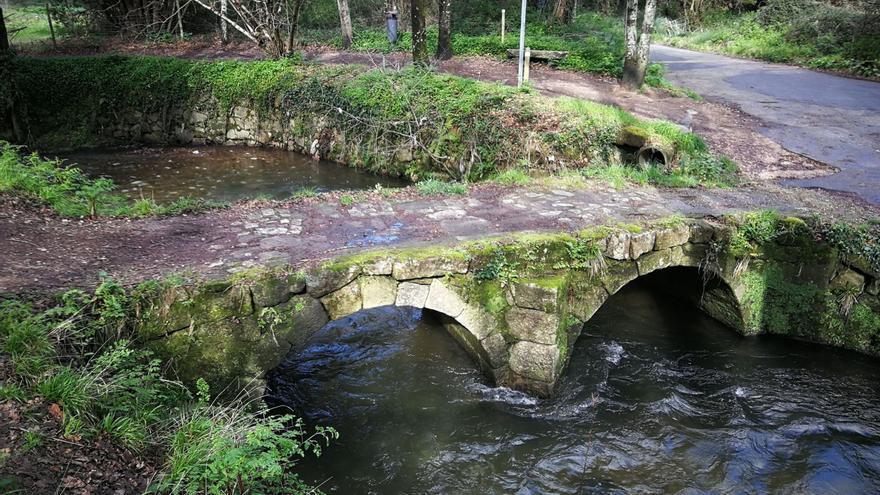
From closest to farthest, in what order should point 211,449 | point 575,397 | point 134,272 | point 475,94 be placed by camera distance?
point 211,449
point 134,272
point 575,397
point 475,94

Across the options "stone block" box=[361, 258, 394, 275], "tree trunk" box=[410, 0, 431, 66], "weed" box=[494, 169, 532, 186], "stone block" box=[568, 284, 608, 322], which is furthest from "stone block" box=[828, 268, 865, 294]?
"tree trunk" box=[410, 0, 431, 66]

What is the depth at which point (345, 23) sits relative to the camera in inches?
712

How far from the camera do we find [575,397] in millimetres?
6504

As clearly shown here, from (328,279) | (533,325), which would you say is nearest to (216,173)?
(328,279)

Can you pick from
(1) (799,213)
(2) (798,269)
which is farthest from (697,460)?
(1) (799,213)

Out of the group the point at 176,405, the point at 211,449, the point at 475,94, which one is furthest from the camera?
the point at 475,94

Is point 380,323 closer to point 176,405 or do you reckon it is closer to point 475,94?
point 176,405

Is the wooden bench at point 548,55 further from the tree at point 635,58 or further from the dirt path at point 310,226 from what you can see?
the dirt path at point 310,226

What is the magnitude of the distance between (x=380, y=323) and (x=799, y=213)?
5.68 m

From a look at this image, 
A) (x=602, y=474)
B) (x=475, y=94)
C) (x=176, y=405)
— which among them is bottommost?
(x=602, y=474)

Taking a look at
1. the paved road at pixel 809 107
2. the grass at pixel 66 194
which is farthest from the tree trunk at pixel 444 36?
the grass at pixel 66 194

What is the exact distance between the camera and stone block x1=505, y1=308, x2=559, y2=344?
6.11m

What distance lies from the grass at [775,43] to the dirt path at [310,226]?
12.2 m

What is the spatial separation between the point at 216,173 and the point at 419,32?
5.68 m
